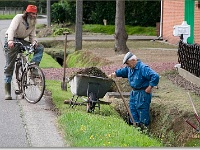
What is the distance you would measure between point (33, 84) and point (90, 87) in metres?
1.25

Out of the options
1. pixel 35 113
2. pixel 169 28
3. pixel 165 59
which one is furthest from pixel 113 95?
pixel 169 28

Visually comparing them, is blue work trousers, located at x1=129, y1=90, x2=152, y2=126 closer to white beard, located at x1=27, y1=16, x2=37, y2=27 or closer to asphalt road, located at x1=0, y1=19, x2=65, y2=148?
asphalt road, located at x1=0, y1=19, x2=65, y2=148

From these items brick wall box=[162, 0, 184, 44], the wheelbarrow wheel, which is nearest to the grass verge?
the wheelbarrow wheel

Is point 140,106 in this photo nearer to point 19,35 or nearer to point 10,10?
point 19,35

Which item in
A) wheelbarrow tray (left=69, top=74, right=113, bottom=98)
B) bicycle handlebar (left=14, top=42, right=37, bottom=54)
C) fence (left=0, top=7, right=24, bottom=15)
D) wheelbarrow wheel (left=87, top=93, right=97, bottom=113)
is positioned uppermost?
fence (left=0, top=7, right=24, bottom=15)

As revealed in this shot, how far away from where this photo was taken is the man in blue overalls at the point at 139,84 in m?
10.8

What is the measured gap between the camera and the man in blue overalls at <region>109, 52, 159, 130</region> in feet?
35.3

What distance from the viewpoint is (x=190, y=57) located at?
51.8 ft

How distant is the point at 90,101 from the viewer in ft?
34.0

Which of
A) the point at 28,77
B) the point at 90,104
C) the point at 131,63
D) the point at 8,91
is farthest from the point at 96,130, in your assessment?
the point at 8,91

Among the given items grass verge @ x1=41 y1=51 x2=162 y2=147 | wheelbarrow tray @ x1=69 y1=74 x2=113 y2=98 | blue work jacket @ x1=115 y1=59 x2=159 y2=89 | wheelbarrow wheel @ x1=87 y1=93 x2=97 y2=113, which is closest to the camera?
grass verge @ x1=41 y1=51 x2=162 y2=147

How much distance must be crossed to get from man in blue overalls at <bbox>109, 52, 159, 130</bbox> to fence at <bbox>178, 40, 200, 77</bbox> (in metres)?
4.08

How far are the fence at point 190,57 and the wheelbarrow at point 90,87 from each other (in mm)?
4904

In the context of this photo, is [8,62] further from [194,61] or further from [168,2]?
[168,2]
